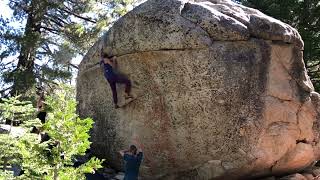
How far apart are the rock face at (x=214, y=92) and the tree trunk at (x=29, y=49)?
293 inches

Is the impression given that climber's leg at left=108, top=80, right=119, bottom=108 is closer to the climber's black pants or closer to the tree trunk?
the climber's black pants

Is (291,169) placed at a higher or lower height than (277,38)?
lower

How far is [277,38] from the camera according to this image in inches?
414

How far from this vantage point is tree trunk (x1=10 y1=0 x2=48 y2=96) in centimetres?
1761

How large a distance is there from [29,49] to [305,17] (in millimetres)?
11300

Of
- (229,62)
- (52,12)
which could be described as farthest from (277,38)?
(52,12)

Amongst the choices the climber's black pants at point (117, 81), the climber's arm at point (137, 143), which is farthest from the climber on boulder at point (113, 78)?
the climber's arm at point (137, 143)

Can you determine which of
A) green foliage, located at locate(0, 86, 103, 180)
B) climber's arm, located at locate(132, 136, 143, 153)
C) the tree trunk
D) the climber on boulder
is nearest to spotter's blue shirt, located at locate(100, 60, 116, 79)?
the climber on boulder

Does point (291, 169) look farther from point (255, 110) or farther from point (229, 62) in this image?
point (229, 62)

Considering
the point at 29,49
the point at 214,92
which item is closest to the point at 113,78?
the point at 214,92

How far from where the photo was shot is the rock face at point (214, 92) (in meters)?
9.86

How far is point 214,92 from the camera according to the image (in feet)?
32.4

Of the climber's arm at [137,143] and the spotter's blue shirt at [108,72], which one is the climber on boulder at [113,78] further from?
the climber's arm at [137,143]

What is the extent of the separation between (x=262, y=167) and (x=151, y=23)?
427cm
